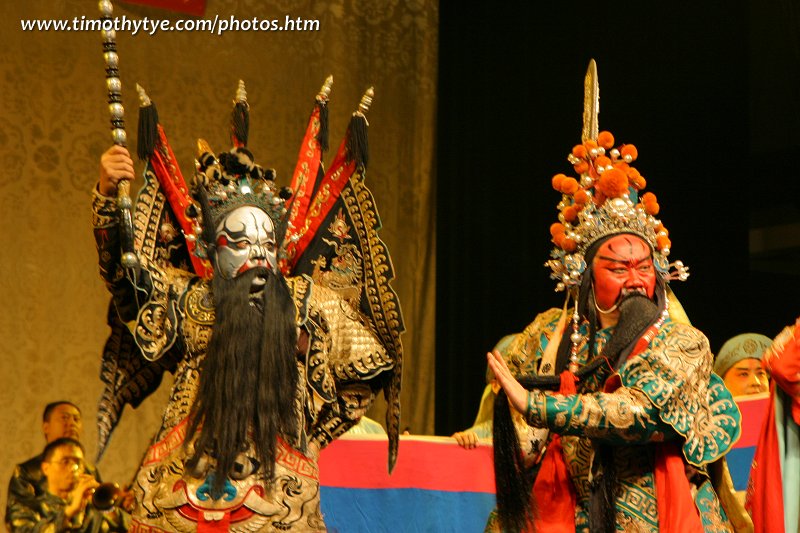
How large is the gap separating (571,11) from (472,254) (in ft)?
3.73

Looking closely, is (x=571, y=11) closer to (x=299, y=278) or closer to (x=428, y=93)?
(x=428, y=93)

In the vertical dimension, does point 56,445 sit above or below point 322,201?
below

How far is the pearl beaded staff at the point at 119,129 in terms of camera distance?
12.3ft

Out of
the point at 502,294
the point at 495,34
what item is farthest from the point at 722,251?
the point at 495,34

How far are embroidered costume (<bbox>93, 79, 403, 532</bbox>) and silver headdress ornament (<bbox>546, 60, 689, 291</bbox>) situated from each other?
0.50 meters

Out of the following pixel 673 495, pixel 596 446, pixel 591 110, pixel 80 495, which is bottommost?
pixel 80 495

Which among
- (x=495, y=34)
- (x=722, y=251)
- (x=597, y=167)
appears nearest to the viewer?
(x=597, y=167)

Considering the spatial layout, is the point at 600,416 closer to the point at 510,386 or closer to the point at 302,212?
the point at 510,386

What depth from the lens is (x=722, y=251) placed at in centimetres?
559

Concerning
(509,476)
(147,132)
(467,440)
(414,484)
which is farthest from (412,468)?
(147,132)

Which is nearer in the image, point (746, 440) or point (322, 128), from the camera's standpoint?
point (322, 128)

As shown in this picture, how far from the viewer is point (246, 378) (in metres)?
3.68

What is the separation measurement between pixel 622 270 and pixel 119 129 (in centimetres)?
135

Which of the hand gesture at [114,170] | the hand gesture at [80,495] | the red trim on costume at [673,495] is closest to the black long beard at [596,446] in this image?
the red trim on costume at [673,495]
